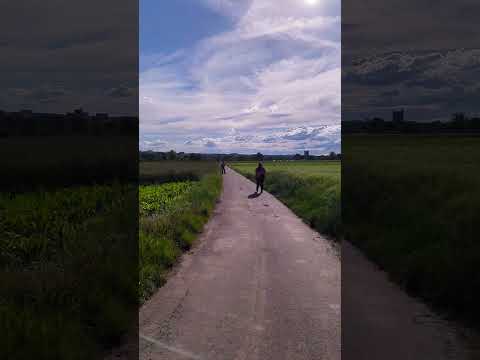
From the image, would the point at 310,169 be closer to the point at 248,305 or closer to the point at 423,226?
the point at 423,226

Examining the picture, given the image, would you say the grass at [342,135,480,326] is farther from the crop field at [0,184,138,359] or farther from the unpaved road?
the crop field at [0,184,138,359]

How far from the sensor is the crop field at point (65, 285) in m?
4.24

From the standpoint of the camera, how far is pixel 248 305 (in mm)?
5887

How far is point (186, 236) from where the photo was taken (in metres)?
10.0

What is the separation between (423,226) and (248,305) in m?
5.21

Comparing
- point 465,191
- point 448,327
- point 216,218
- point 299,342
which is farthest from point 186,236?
point 465,191

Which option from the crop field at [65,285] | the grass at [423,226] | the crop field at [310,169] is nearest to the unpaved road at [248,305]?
the crop field at [65,285]

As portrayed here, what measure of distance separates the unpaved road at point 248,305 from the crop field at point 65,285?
607 millimetres

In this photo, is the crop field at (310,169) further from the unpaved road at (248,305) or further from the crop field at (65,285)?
the crop field at (65,285)

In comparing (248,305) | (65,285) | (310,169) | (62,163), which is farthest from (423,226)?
(310,169)

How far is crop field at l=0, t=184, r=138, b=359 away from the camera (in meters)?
4.24

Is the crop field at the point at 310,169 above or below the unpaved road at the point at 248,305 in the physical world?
above

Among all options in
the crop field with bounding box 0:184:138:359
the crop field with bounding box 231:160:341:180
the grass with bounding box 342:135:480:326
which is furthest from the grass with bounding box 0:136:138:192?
the crop field with bounding box 231:160:341:180

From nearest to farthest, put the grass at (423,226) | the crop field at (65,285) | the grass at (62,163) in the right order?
the crop field at (65,285), the grass at (423,226), the grass at (62,163)
